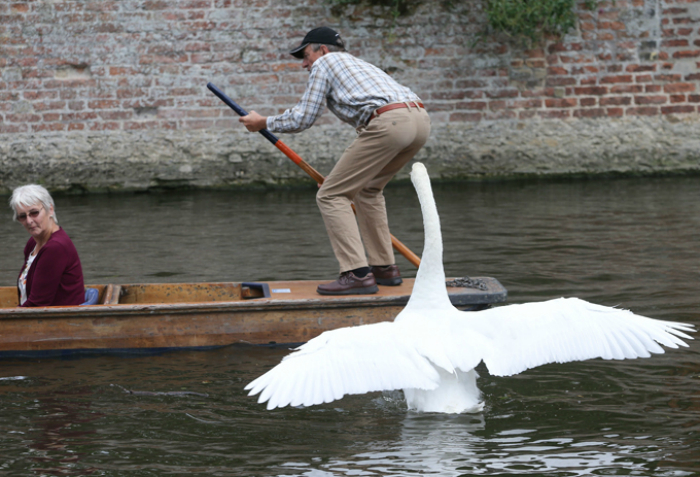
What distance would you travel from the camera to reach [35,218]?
15.5ft

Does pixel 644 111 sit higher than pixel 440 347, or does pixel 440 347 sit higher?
pixel 644 111

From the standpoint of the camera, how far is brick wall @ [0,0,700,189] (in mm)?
11102

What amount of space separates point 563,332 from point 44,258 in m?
2.77

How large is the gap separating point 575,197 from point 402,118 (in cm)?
569

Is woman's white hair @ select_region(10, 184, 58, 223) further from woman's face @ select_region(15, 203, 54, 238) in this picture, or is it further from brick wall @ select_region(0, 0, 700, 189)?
brick wall @ select_region(0, 0, 700, 189)

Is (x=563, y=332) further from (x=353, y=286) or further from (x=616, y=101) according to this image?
(x=616, y=101)

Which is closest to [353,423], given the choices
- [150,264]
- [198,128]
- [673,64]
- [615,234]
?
[150,264]

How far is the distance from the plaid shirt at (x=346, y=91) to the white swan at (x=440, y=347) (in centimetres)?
111

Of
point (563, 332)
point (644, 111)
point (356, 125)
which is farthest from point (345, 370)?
point (644, 111)

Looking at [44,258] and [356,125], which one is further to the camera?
[356,125]

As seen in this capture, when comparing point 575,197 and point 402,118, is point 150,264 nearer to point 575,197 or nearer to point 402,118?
point 402,118

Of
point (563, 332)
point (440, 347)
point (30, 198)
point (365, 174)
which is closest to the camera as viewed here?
point (440, 347)

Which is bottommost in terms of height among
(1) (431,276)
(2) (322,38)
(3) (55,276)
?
(3) (55,276)

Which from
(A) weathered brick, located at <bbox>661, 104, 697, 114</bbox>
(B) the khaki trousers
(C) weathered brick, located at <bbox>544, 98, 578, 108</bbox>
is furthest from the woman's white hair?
(A) weathered brick, located at <bbox>661, 104, 697, 114</bbox>
